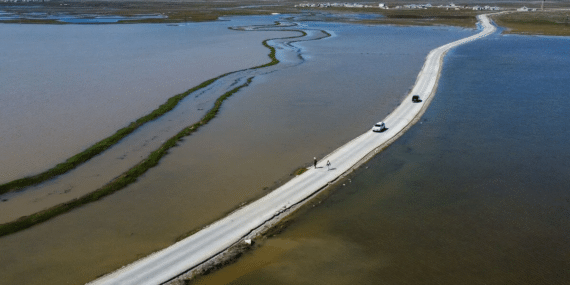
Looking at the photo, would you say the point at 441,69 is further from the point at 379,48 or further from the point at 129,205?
the point at 129,205

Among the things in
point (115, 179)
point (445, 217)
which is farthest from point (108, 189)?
point (445, 217)

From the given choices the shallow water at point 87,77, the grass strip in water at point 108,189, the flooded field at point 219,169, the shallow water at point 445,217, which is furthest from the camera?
the shallow water at point 87,77

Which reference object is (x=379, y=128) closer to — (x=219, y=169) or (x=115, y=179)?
(x=219, y=169)

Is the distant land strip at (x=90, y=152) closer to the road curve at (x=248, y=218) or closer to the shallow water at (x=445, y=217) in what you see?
the road curve at (x=248, y=218)

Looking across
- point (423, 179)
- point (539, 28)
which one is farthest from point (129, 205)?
point (539, 28)

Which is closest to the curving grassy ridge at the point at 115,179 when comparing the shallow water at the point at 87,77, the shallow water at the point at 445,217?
the shallow water at the point at 87,77
